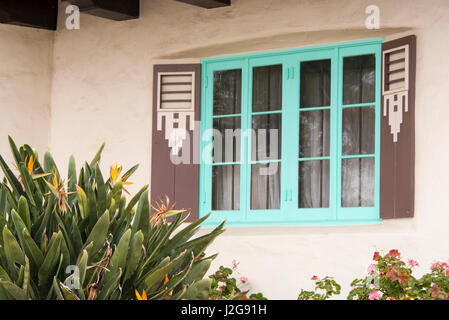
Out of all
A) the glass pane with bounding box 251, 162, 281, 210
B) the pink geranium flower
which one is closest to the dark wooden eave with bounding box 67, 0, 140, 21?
the glass pane with bounding box 251, 162, 281, 210

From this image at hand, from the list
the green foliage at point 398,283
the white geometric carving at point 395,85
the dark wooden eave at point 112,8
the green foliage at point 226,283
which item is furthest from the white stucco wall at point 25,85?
the green foliage at point 398,283

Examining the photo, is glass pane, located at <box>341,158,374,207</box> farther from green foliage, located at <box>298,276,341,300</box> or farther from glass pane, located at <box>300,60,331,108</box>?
green foliage, located at <box>298,276,341,300</box>

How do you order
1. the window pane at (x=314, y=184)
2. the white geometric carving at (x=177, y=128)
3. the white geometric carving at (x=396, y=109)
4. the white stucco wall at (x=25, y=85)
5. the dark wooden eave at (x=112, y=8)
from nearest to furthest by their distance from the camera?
the white geometric carving at (x=396, y=109) < the window pane at (x=314, y=184) < the dark wooden eave at (x=112, y=8) < the white geometric carving at (x=177, y=128) < the white stucco wall at (x=25, y=85)

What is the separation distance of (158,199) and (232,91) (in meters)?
1.06

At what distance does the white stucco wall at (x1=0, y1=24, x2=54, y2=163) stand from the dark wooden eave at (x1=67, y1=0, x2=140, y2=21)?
790 mm

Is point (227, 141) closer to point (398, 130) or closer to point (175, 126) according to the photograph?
point (175, 126)

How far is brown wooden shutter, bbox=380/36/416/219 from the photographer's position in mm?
5102

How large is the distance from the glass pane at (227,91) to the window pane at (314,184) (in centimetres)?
76

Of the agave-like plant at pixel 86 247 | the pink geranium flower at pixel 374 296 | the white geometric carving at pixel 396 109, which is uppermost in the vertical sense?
the white geometric carving at pixel 396 109

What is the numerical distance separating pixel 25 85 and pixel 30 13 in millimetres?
623

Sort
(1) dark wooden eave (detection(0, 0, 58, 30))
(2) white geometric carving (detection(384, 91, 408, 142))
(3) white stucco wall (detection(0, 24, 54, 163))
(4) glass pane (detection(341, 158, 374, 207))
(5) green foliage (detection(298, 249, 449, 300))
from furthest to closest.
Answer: (3) white stucco wall (detection(0, 24, 54, 163)), (1) dark wooden eave (detection(0, 0, 58, 30)), (4) glass pane (detection(341, 158, 374, 207)), (2) white geometric carving (detection(384, 91, 408, 142)), (5) green foliage (detection(298, 249, 449, 300))

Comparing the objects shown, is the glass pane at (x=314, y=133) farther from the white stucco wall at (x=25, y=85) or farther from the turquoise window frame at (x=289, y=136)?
the white stucco wall at (x=25, y=85)

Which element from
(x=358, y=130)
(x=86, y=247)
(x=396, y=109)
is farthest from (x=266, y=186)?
(x=86, y=247)

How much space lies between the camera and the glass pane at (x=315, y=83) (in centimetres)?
567
